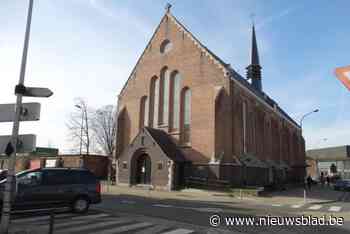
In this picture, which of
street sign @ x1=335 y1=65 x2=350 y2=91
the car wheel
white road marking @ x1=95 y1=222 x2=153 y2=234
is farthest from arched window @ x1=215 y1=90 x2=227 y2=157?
street sign @ x1=335 y1=65 x2=350 y2=91

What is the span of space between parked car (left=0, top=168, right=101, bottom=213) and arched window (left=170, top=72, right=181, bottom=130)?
1980 centimetres

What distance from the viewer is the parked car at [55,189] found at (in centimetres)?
1195

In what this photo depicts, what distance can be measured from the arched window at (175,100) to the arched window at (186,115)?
2.08 feet

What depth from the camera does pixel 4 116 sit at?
821 cm

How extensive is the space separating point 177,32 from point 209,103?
31.4 ft

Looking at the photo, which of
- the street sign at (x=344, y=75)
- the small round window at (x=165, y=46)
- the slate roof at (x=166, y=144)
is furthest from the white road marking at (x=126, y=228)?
the small round window at (x=165, y=46)

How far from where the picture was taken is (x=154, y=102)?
1399 inches

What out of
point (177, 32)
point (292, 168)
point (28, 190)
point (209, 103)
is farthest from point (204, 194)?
point (292, 168)

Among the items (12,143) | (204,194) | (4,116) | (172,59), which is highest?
(172,59)

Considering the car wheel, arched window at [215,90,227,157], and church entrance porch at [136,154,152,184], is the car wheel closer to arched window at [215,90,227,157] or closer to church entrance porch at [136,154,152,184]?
church entrance porch at [136,154,152,184]

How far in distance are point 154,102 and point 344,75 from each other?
1294 inches

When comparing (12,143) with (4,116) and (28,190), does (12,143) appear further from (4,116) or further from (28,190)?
(28,190)

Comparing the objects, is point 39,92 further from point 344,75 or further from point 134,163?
point 134,163

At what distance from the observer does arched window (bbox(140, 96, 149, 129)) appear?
35.8m
